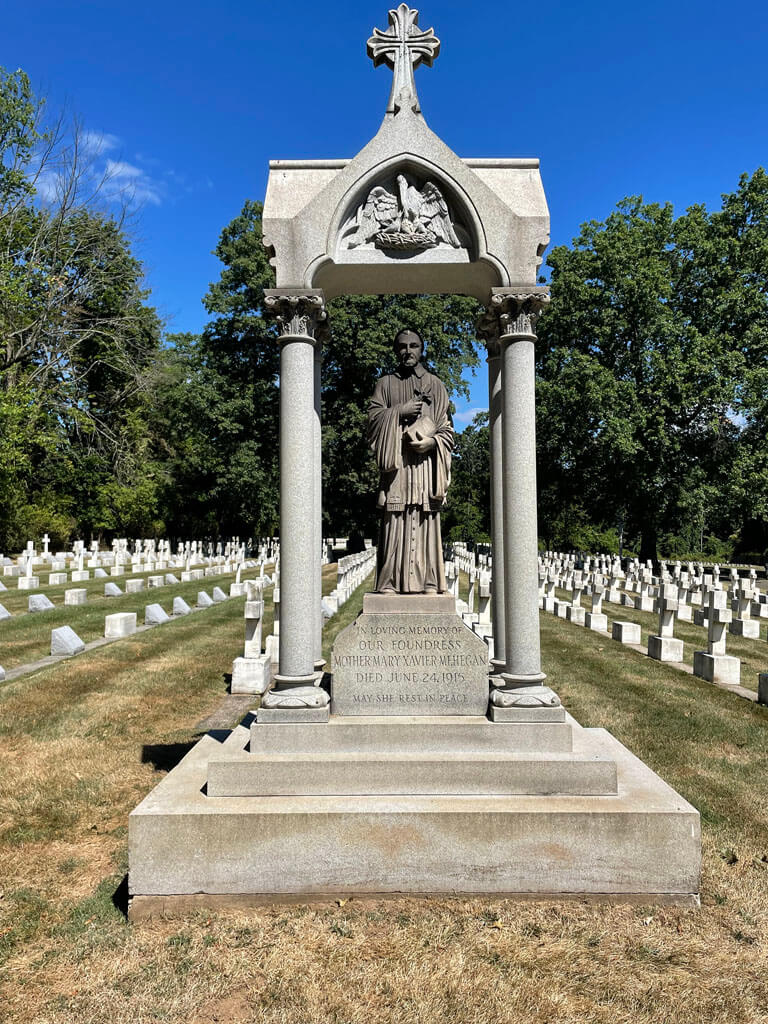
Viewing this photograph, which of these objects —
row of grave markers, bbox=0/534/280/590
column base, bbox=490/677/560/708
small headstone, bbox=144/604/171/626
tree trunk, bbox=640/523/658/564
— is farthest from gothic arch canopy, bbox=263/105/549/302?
tree trunk, bbox=640/523/658/564

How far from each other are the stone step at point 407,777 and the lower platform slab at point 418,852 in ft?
1.00

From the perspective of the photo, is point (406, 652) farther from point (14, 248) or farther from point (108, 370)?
point (108, 370)

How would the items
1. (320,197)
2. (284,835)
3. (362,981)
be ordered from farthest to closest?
(320,197) → (284,835) → (362,981)

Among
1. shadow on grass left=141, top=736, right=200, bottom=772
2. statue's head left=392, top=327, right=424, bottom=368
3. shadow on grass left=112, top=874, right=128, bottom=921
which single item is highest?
statue's head left=392, top=327, right=424, bottom=368

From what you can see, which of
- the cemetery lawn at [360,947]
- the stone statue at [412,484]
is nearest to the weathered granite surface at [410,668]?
the stone statue at [412,484]

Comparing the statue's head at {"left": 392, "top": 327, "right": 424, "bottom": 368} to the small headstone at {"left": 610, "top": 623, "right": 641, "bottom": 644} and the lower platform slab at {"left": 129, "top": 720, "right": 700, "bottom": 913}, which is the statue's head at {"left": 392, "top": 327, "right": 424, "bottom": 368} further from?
the small headstone at {"left": 610, "top": 623, "right": 641, "bottom": 644}

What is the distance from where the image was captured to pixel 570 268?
105ft

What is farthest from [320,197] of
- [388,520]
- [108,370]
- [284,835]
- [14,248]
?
[108,370]

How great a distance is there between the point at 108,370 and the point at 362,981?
43.1m

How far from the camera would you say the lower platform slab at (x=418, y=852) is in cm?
397

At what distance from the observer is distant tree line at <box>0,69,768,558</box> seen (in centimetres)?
2903

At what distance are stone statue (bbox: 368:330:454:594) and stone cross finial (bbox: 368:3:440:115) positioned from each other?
1.99 metres

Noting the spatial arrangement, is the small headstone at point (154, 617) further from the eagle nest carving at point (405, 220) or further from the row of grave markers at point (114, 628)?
the eagle nest carving at point (405, 220)

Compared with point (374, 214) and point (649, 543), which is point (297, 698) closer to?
point (374, 214)
